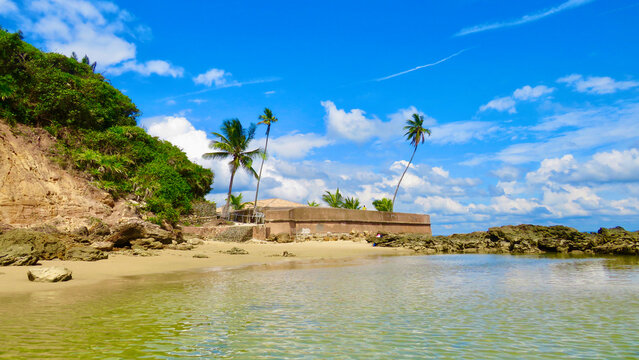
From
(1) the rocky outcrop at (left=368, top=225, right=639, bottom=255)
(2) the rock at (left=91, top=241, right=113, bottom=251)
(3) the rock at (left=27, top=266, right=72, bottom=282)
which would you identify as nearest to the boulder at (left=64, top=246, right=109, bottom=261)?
(2) the rock at (left=91, top=241, right=113, bottom=251)

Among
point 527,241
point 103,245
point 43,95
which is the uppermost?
point 43,95

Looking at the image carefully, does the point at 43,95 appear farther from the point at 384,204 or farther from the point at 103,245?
the point at 384,204

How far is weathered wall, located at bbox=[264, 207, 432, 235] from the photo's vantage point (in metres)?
27.5

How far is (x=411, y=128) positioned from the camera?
163 ft

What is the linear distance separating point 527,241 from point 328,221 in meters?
13.0

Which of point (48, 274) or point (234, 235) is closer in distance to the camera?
point (48, 274)

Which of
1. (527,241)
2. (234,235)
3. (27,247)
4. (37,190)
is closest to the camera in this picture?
(27,247)

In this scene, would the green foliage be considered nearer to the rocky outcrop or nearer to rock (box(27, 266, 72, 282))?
rock (box(27, 266, 72, 282))

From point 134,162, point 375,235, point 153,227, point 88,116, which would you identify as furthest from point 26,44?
point 375,235

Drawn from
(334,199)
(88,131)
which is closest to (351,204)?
(334,199)

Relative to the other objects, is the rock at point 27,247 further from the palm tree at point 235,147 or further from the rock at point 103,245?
the palm tree at point 235,147

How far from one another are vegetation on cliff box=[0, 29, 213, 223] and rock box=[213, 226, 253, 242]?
2.76 m

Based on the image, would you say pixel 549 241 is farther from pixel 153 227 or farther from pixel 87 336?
pixel 87 336

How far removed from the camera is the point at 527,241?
24.5 m
